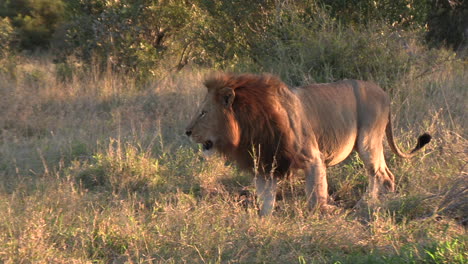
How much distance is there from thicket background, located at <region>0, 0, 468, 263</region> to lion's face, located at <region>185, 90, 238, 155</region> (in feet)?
1.66

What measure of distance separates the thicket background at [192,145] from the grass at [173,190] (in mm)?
18

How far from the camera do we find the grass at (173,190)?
3738 millimetres

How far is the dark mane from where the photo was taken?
4.59m

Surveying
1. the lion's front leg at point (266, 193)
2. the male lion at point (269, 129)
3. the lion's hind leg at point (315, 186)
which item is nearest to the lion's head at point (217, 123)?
Result: the male lion at point (269, 129)

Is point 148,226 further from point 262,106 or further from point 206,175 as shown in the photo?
point 206,175

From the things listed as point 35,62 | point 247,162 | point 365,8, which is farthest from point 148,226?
point 35,62

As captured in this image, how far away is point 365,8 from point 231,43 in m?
2.16

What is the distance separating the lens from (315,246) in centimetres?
378

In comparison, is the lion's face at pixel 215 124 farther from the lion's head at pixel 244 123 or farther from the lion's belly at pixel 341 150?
the lion's belly at pixel 341 150

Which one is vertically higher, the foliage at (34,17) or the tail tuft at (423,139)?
the tail tuft at (423,139)

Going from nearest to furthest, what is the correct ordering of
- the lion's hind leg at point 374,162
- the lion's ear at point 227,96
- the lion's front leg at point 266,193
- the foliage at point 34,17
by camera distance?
the lion's ear at point 227,96 < the lion's front leg at point 266,193 < the lion's hind leg at point 374,162 < the foliage at point 34,17

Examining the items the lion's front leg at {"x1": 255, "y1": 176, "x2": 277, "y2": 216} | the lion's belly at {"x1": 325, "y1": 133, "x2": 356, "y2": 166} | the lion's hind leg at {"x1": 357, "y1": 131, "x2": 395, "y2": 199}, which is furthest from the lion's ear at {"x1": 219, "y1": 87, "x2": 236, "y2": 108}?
the lion's hind leg at {"x1": 357, "y1": 131, "x2": 395, "y2": 199}

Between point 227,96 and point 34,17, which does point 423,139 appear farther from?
point 34,17

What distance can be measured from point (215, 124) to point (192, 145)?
2.37m
